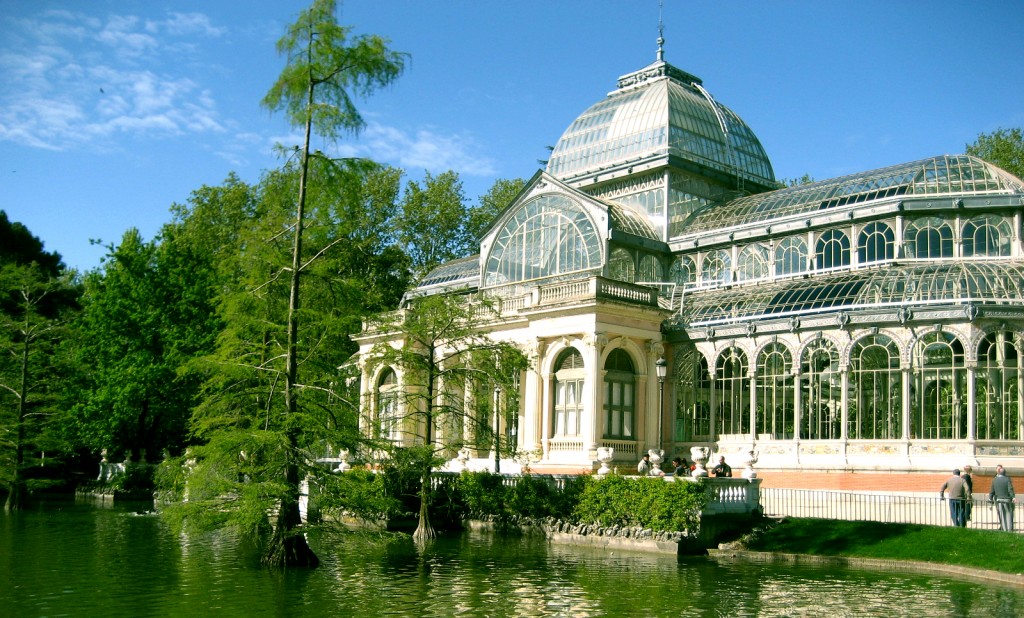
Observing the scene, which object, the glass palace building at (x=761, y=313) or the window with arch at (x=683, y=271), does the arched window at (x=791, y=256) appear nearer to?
the glass palace building at (x=761, y=313)

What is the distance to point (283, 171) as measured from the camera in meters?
22.5

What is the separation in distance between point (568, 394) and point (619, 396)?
1.95 metres

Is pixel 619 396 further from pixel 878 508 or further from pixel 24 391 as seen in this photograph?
pixel 24 391

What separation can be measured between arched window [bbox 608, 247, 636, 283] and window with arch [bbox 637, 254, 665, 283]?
562 mm

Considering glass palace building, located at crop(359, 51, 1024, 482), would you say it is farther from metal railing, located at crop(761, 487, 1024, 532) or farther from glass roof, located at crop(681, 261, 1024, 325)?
metal railing, located at crop(761, 487, 1024, 532)

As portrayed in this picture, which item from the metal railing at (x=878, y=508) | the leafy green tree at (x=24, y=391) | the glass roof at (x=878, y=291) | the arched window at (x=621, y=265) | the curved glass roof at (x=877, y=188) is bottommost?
the metal railing at (x=878, y=508)

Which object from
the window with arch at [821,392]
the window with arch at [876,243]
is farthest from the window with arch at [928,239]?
the window with arch at [821,392]

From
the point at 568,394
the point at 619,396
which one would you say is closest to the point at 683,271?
the point at 619,396

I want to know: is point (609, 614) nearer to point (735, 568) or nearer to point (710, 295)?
point (735, 568)

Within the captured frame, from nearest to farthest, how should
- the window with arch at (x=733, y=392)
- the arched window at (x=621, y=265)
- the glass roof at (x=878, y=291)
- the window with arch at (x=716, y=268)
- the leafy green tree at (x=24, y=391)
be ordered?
the glass roof at (x=878, y=291) < the window with arch at (x=733, y=392) < the leafy green tree at (x=24, y=391) < the arched window at (x=621, y=265) < the window with arch at (x=716, y=268)

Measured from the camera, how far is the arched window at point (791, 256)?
39500mm

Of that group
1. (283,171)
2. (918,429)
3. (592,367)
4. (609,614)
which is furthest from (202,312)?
(609,614)

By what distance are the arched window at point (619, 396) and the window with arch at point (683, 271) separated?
7.47 metres

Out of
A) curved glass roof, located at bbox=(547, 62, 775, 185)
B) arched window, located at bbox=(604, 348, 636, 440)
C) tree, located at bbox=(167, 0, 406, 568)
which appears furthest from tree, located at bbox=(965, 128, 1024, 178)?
tree, located at bbox=(167, 0, 406, 568)
